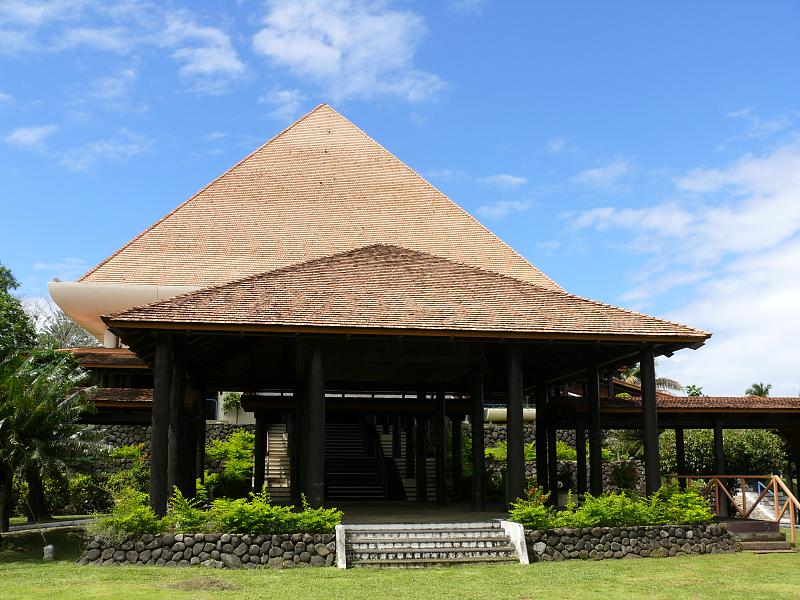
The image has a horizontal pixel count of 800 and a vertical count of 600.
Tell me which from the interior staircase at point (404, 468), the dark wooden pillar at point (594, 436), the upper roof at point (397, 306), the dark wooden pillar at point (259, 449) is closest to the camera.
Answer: the upper roof at point (397, 306)

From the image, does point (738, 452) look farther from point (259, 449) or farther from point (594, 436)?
point (259, 449)

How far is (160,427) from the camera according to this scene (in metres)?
15.0

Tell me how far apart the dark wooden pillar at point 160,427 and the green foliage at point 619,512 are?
19.7ft

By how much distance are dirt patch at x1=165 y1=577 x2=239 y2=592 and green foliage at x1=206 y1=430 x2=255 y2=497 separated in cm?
1220

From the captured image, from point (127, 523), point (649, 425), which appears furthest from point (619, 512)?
point (127, 523)

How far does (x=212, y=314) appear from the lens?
600 inches

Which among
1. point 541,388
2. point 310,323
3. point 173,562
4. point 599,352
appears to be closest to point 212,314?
point 310,323

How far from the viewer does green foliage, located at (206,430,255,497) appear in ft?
85.1

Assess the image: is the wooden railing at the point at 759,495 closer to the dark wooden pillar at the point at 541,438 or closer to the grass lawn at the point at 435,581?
the grass lawn at the point at 435,581

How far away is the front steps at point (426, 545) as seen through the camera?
13.8 meters

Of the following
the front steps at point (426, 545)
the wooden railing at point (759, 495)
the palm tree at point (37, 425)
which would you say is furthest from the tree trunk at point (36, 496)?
the wooden railing at point (759, 495)

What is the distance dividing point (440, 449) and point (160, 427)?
9.76m

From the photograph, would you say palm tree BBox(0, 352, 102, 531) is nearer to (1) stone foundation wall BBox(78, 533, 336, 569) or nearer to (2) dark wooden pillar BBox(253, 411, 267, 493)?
(1) stone foundation wall BBox(78, 533, 336, 569)

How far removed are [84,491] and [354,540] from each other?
15030 millimetres
